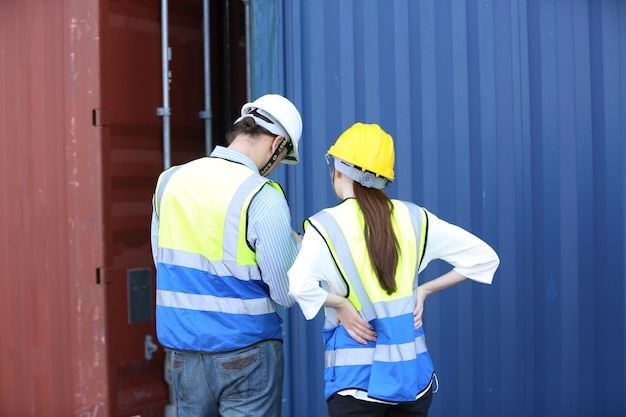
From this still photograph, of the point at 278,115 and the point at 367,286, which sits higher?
the point at 278,115

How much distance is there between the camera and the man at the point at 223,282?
2.47 metres

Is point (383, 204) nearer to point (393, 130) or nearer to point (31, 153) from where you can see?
point (393, 130)

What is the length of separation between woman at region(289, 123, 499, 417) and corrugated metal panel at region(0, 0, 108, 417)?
2013 mm

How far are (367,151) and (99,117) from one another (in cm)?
208

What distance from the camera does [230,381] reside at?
2.52 metres

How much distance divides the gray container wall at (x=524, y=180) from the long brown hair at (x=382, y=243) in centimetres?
167

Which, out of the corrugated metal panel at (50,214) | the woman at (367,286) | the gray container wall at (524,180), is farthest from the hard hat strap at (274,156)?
the corrugated metal panel at (50,214)

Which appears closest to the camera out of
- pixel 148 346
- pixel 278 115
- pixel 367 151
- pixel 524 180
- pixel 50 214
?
pixel 367 151

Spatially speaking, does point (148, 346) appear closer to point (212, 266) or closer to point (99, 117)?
point (99, 117)

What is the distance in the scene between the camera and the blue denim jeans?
2.51 metres

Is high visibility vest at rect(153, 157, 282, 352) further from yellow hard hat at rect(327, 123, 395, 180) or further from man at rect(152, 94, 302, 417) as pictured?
yellow hard hat at rect(327, 123, 395, 180)

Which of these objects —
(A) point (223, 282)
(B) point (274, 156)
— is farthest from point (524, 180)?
(A) point (223, 282)

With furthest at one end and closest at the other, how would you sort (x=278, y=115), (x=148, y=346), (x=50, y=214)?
(x=50, y=214)
(x=148, y=346)
(x=278, y=115)

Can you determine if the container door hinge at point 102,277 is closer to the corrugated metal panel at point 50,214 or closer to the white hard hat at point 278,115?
the corrugated metal panel at point 50,214
